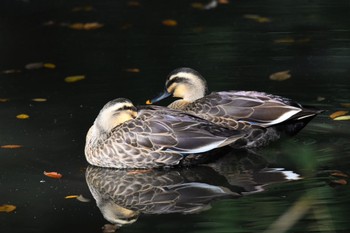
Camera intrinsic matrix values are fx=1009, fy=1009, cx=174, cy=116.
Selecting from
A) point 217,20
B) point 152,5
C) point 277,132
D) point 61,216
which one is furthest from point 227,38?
point 61,216

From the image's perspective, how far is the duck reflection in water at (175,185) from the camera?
836cm

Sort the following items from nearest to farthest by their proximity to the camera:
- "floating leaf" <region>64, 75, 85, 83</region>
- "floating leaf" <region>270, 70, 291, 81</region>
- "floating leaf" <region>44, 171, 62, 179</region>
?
"floating leaf" <region>44, 171, 62, 179</region> → "floating leaf" <region>270, 70, 291, 81</region> → "floating leaf" <region>64, 75, 85, 83</region>

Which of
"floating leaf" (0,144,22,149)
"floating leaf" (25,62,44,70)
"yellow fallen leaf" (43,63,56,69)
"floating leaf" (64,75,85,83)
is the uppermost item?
"floating leaf" (0,144,22,149)

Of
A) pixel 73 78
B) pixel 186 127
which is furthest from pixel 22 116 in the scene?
pixel 186 127

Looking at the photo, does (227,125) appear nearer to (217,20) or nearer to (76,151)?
(76,151)

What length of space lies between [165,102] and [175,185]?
263 cm

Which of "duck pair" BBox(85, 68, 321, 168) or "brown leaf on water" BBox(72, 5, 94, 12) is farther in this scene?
"brown leaf on water" BBox(72, 5, 94, 12)

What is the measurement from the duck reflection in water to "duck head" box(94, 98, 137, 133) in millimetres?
441

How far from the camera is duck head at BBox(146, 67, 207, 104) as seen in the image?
10352 mm

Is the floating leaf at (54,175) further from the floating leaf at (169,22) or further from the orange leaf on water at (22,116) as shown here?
the floating leaf at (169,22)

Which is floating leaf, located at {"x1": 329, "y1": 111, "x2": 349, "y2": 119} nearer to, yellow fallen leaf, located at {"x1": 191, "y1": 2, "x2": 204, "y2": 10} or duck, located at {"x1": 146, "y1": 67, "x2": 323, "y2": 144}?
duck, located at {"x1": 146, "y1": 67, "x2": 323, "y2": 144}

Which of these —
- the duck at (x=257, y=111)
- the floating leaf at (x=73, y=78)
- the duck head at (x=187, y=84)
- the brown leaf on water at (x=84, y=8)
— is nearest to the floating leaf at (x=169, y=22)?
the brown leaf on water at (x=84, y=8)

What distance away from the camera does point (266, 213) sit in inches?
315

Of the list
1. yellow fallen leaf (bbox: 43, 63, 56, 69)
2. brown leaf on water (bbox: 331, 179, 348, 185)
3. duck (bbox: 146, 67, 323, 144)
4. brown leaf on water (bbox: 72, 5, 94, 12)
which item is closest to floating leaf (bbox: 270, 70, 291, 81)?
duck (bbox: 146, 67, 323, 144)
